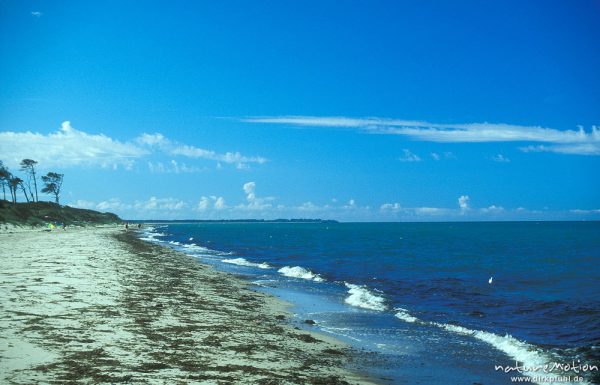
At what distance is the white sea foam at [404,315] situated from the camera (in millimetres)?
17031

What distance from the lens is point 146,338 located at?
11.0 meters

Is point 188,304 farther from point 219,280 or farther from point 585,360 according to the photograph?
point 585,360

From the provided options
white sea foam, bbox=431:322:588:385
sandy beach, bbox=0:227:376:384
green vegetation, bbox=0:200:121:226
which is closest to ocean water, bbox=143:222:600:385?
white sea foam, bbox=431:322:588:385

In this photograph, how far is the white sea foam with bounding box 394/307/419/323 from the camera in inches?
671

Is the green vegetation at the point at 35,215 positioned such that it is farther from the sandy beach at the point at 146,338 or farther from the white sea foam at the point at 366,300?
the white sea foam at the point at 366,300

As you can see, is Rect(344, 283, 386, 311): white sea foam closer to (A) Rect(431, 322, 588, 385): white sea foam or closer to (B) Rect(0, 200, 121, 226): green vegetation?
(A) Rect(431, 322, 588, 385): white sea foam

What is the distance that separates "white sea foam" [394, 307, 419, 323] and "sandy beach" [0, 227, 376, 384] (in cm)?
453

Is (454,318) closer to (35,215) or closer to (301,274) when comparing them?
(301,274)

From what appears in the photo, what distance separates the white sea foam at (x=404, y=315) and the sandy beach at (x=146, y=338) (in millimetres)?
4530

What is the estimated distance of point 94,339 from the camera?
10.3 meters

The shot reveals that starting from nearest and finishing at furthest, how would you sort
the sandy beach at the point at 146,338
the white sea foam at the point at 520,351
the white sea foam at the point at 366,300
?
the sandy beach at the point at 146,338 < the white sea foam at the point at 520,351 < the white sea foam at the point at 366,300

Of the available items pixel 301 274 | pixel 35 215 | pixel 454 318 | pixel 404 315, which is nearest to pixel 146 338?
pixel 404 315

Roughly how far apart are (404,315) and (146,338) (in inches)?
419

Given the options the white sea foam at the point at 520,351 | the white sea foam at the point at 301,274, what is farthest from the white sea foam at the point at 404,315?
the white sea foam at the point at 301,274
